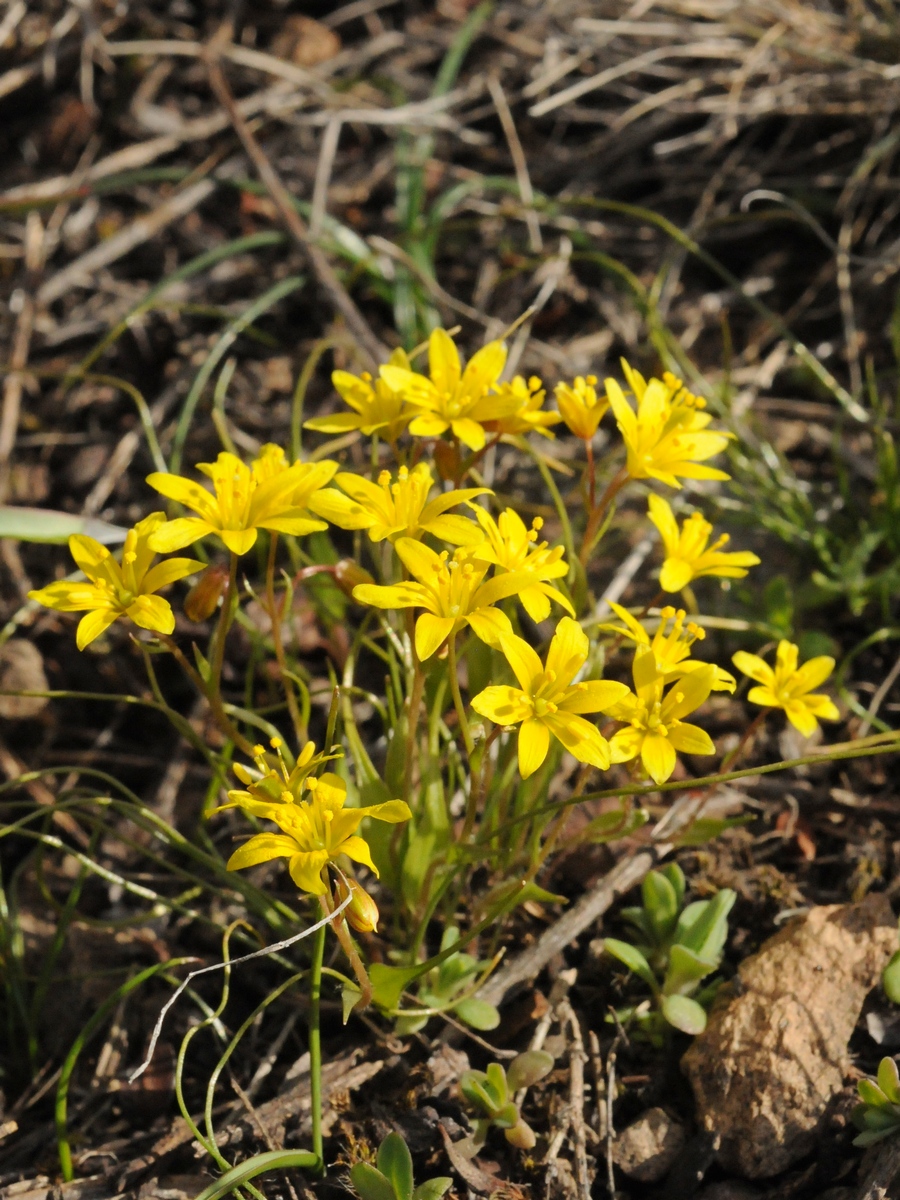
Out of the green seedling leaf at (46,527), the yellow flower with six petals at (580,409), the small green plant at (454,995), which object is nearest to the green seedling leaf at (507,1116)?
the small green plant at (454,995)

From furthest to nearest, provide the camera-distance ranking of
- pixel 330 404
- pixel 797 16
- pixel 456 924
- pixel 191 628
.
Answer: pixel 797 16
pixel 330 404
pixel 191 628
pixel 456 924

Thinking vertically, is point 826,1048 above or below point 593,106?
below

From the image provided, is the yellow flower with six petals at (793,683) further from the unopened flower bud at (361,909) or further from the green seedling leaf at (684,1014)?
the unopened flower bud at (361,909)

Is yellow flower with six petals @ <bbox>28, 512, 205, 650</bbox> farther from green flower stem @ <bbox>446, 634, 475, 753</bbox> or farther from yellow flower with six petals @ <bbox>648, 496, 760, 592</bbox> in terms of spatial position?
yellow flower with six petals @ <bbox>648, 496, 760, 592</bbox>

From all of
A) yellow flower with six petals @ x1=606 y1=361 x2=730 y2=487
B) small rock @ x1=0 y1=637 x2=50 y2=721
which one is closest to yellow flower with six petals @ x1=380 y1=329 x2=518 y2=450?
yellow flower with six petals @ x1=606 y1=361 x2=730 y2=487

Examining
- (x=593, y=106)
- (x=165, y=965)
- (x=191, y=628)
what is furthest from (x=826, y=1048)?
(x=593, y=106)

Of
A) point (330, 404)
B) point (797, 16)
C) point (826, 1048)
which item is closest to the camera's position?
point (826, 1048)

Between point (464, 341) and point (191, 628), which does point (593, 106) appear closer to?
point (464, 341)
